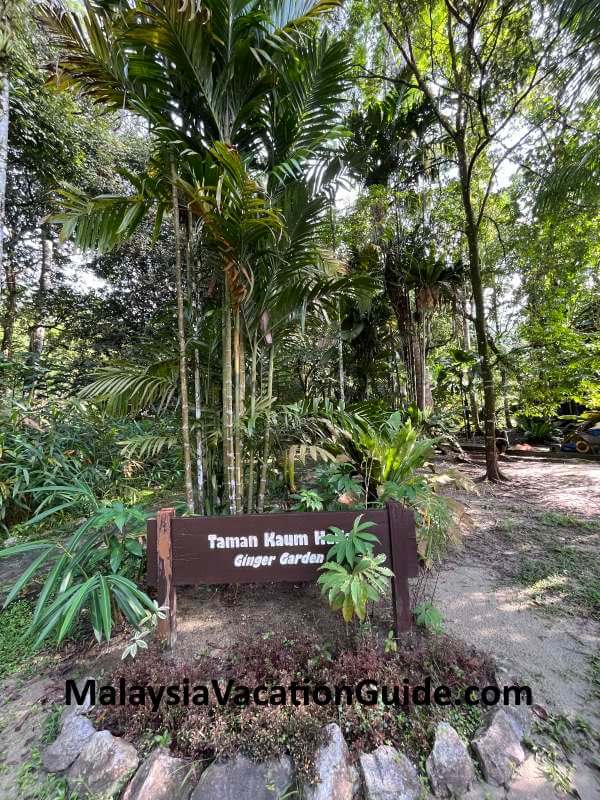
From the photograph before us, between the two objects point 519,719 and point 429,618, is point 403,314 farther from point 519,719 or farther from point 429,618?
point 519,719

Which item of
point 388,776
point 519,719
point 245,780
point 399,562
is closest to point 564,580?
point 519,719

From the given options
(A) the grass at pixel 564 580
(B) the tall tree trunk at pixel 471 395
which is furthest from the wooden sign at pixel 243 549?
(B) the tall tree trunk at pixel 471 395

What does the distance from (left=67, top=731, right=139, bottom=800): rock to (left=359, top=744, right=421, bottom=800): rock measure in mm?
749

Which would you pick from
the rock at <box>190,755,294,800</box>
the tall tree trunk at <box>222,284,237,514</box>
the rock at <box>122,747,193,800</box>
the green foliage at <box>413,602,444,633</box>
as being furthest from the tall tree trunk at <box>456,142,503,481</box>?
the rock at <box>122,747,193,800</box>

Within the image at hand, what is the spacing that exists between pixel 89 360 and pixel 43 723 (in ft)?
18.2

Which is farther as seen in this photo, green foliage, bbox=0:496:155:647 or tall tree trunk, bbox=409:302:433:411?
tall tree trunk, bbox=409:302:433:411

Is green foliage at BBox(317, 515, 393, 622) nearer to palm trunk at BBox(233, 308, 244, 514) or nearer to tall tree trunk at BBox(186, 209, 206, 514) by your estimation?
palm trunk at BBox(233, 308, 244, 514)

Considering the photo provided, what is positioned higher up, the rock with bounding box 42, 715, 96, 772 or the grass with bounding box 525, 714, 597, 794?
the rock with bounding box 42, 715, 96, 772

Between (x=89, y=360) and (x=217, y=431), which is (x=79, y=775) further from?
(x=89, y=360)

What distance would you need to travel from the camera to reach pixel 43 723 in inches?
52.3

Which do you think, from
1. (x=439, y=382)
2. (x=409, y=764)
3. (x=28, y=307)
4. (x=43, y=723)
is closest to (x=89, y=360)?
(x=28, y=307)

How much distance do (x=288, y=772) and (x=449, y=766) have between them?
52cm

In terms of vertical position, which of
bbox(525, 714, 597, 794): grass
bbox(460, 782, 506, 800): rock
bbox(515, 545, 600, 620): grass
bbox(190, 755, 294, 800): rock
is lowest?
bbox(460, 782, 506, 800): rock

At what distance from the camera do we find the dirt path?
1.53 metres
